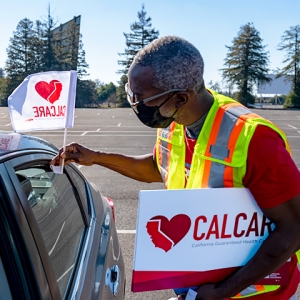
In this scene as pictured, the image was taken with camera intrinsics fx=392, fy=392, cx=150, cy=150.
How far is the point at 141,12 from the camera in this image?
175 ft

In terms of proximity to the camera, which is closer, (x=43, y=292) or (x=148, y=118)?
(x=43, y=292)

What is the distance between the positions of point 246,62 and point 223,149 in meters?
52.7

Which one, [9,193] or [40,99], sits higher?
[40,99]

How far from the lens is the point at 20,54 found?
50.7 m

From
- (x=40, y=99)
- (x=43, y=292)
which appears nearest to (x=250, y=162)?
(x=43, y=292)

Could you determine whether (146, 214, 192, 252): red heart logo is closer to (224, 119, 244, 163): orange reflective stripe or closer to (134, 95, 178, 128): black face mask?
(224, 119, 244, 163): orange reflective stripe

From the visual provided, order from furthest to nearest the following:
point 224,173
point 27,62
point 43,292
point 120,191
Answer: point 27,62, point 120,191, point 224,173, point 43,292

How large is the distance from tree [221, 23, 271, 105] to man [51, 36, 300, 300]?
49.8 m

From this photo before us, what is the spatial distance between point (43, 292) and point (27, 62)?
53370 mm

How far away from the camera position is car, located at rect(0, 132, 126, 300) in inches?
51.4

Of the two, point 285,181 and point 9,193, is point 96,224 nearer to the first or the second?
point 9,193

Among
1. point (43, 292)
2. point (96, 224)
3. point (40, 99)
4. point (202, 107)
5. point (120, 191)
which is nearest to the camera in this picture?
point (43, 292)

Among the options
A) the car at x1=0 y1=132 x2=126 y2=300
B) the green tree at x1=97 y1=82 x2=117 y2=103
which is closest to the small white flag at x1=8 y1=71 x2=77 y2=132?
the car at x1=0 y1=132 x2=126 y2=300

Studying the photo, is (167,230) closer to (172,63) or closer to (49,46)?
(172,63)
